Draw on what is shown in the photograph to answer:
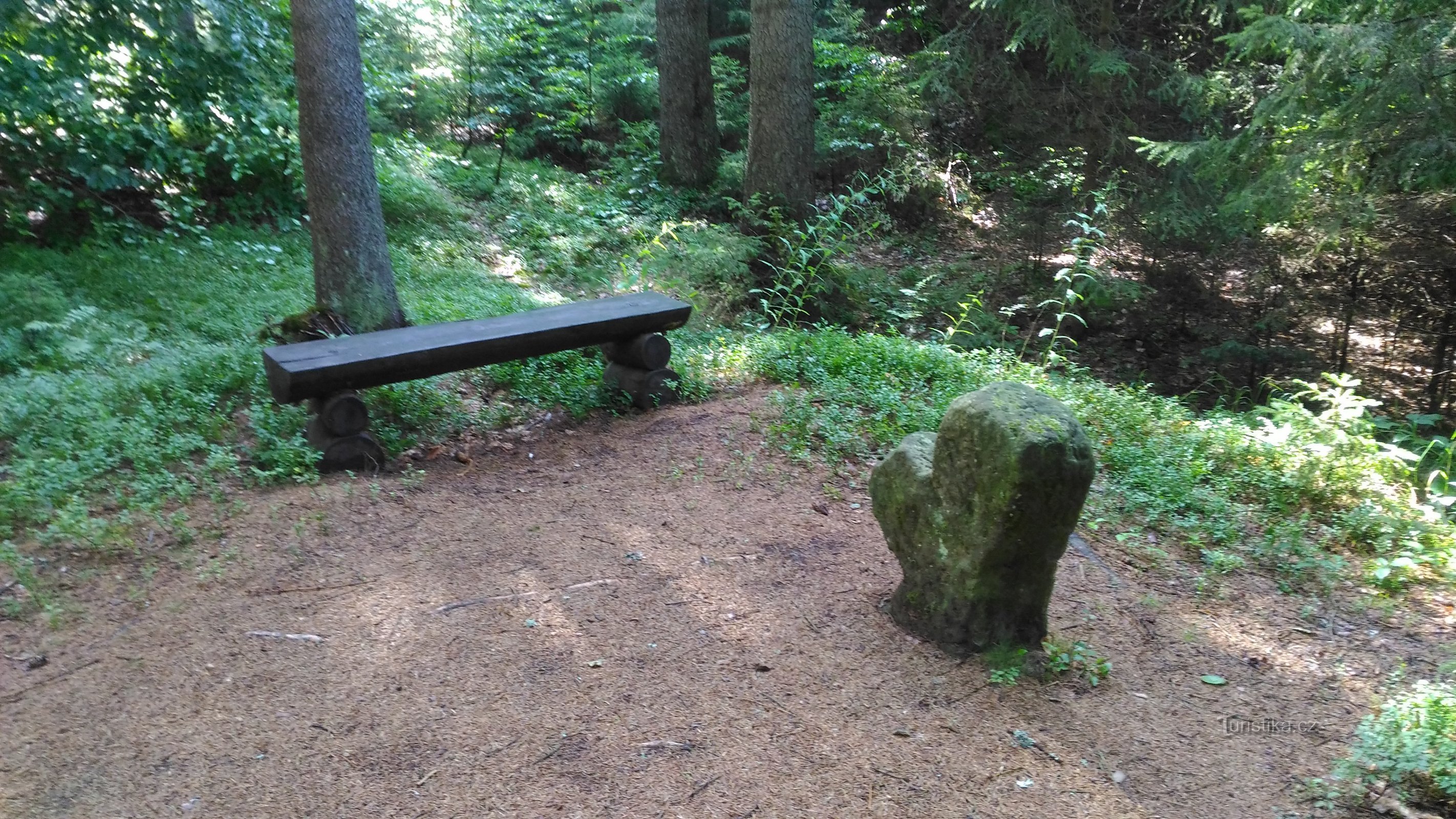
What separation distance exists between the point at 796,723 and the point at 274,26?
415 inches

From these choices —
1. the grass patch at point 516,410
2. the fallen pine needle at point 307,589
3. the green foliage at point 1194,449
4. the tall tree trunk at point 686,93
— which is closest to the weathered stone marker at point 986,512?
the grass patch at point 516,410

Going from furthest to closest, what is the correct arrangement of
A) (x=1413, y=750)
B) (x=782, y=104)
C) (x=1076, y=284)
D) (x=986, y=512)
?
(x=1076, y=284) → (x=782, y=104) → (x=986, y=512) → (x=1413, y=750)

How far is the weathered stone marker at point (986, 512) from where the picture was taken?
3.36 m

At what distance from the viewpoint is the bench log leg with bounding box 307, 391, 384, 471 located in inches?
A: 212

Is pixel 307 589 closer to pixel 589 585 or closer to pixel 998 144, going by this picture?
pixel 589 585

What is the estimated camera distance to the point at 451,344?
18.5 ft

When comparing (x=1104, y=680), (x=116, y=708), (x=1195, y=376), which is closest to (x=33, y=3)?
(x=116, y=708)

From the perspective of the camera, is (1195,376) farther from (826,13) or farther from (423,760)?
(423,760)

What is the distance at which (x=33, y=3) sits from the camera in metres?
7.36

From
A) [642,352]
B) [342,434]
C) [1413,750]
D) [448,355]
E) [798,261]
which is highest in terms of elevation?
[798,261]

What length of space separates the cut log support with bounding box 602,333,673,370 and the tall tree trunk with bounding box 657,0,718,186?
25.7 ft

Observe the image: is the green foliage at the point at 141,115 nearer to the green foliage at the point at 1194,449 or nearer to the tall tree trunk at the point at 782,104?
the tall tree trunk at the point at 782,104

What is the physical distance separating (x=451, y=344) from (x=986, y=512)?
3.55 meters

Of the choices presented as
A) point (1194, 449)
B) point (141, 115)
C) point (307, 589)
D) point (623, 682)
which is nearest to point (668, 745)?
point (623, 682)
